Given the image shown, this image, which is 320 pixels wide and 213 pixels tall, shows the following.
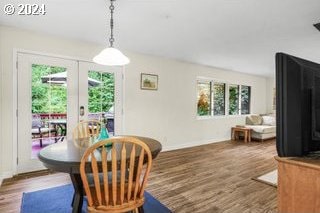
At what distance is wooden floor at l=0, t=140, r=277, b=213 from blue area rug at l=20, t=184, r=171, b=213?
87 millimetres

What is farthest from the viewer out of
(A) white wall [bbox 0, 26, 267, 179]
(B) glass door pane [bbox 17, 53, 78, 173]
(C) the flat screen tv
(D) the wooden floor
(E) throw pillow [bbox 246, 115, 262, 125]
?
(E) throw pillow [bbox 246, 115, 262, 125]

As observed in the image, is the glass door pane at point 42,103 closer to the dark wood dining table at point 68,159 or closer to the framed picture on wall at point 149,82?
the framed picture on wall at point 149,82

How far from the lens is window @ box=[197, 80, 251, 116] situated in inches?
231

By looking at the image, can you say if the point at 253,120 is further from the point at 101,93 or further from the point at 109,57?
the point at 109,57

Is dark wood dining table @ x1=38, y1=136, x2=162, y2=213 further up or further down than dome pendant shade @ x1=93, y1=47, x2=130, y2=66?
further down

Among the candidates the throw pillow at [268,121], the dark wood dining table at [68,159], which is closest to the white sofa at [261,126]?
the throw pillow at [268,121]

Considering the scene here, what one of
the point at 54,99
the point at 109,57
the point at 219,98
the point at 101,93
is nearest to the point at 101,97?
the point at 101,93

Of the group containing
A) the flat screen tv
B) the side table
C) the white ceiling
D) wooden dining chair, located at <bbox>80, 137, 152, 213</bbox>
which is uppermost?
the white ceiling

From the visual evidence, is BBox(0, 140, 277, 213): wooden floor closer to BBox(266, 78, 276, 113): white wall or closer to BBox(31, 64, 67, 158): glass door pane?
BBox(31, 64, 67, 158): glass door pane

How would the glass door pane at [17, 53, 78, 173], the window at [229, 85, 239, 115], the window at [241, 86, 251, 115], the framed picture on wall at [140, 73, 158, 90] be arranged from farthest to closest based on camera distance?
the window at [241, 86, 251, 115], the window at [229, 85, 239, 115], the framed picture on wall at [140, 73, 158, 90], the glass door pane at [17, 53, 78, 173]

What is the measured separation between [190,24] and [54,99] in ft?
8.14

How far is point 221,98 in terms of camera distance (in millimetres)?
6387

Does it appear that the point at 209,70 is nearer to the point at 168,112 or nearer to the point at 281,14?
the point at 168,112

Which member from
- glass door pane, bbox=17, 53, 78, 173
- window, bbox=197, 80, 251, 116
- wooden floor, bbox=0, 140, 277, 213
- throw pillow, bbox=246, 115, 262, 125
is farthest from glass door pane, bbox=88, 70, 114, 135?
throw pillow, bbox=246, 115, 262, 125
